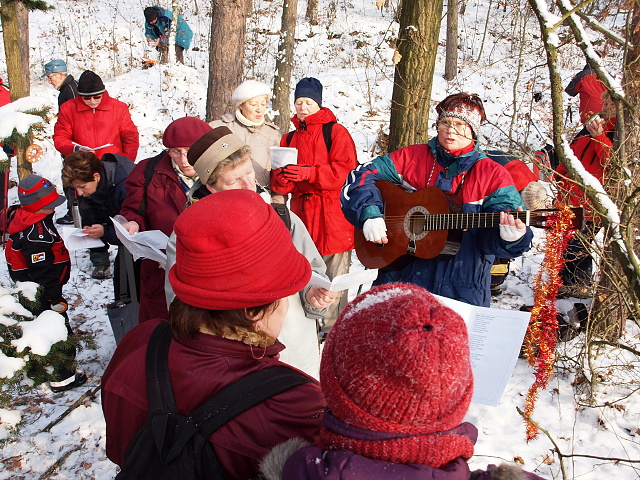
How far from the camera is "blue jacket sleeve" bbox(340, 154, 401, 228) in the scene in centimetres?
304

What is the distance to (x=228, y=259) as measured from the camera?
132 cm

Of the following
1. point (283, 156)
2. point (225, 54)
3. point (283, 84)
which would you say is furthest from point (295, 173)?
point (283, 84)

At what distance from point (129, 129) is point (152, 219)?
350cm

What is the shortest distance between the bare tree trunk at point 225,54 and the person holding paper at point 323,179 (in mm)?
3226

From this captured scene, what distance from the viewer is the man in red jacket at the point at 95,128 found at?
6082 millimetres

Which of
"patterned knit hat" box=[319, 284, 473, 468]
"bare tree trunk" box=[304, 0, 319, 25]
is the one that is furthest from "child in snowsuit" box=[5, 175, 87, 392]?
"bare tree trunk" box=[304, 0, 319, 25]

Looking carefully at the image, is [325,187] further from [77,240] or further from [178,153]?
[77,240]

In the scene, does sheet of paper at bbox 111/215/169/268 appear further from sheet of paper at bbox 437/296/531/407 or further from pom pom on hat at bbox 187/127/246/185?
sheet of paper at bbox 437/296/531/407

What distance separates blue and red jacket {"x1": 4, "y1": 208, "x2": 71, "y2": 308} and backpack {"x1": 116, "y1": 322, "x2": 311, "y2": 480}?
10.9 feet

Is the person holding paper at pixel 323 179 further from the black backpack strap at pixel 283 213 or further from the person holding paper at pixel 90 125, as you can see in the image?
the person holding paper at pixel 90 125

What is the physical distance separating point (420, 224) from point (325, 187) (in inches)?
64.9

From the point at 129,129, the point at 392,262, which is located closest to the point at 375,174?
the point at 392,262

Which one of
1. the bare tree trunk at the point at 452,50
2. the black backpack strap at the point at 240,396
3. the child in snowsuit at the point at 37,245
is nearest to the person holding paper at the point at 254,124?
the child in snowsuit at the point at 37,245

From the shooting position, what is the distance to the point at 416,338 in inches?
35.2
